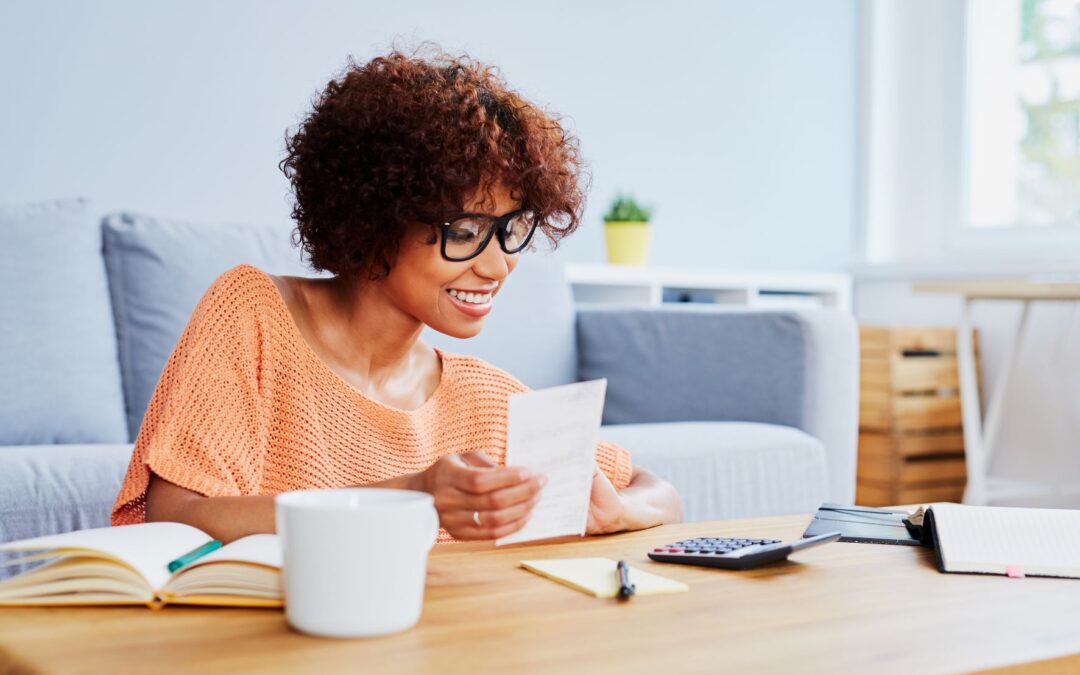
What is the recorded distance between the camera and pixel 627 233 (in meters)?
3.25

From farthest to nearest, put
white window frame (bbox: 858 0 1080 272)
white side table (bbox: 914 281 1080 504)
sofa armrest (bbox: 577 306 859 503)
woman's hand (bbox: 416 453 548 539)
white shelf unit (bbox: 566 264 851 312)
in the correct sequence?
1. white window frame (bbox: 858 0 1080 272)
2. white shelf unit (bbox: 566 264 851 312)
3. white side table (bbox: 914 281 1080 504)
4. sofa armrest (bbox: 577 306 859 503)
5. woman's hand (bbox: 416 453 548 539)

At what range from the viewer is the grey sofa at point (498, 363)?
6.44 feet

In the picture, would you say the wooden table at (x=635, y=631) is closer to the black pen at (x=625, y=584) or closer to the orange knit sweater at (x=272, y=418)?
the black pen at (x=625, y=584)

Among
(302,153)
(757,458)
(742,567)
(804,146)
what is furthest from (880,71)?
(742,567)

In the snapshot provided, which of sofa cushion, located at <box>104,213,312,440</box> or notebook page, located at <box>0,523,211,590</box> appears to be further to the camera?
sofa cushion, located at <box>104,213,312,440</box>

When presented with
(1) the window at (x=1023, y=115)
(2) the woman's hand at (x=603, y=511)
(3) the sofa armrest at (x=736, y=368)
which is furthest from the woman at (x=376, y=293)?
(1) the window at (x=1023, y=115)

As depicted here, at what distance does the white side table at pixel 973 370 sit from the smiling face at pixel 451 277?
2.11 meters

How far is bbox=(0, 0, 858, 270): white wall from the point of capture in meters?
2.54

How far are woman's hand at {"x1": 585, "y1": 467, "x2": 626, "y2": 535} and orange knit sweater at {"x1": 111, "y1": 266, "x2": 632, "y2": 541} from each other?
0.20 m

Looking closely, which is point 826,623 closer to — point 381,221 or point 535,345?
point 381,221

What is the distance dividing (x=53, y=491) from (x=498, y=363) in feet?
3.60

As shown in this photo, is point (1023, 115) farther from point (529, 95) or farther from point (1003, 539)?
point (1003, 539)

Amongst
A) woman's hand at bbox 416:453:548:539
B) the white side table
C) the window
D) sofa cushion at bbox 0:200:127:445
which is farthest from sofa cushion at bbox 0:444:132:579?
the window

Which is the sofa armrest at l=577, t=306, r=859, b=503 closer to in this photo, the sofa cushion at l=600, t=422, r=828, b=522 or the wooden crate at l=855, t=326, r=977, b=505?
the sofa cushion at l=600, t=422, r=828, b=522
